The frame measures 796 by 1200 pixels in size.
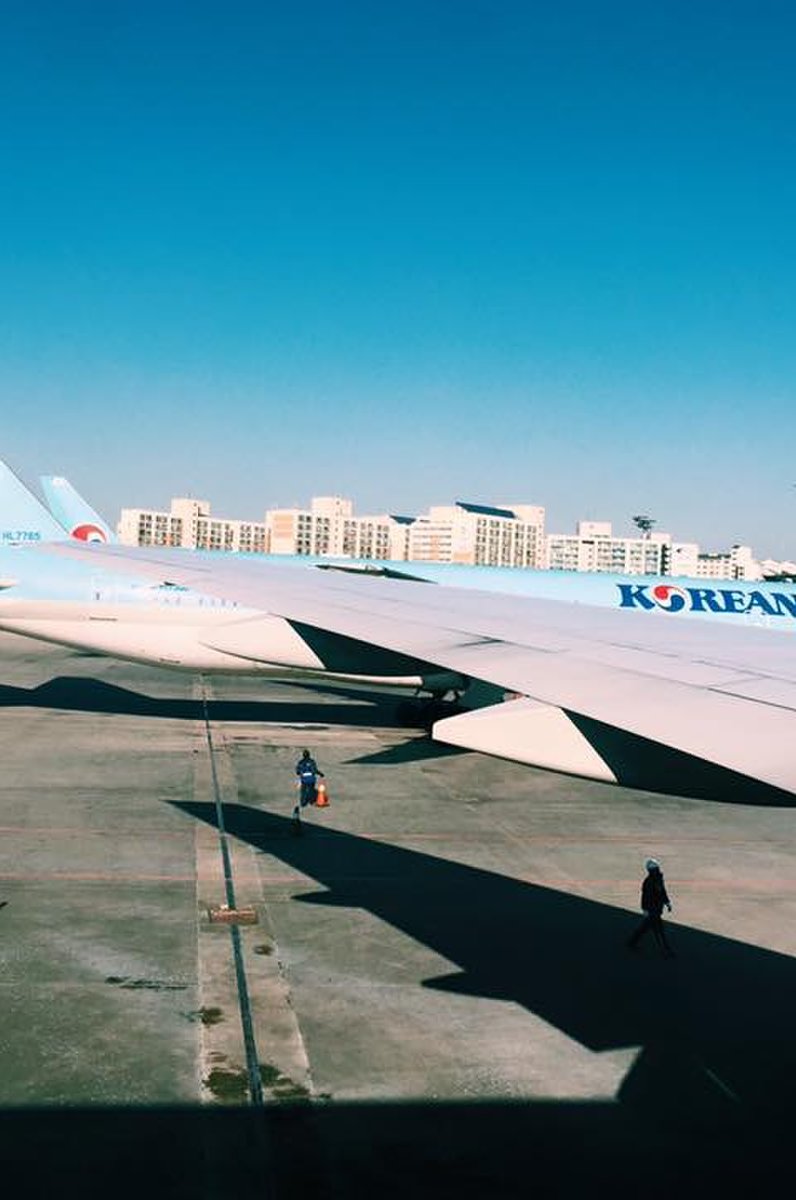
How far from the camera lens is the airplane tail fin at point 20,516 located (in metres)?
32.9

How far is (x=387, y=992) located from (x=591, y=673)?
6812 millimetres

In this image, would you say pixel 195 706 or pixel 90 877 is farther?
pixel 195 706

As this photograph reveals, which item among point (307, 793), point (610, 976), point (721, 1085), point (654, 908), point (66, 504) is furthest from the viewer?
point (66, 504)

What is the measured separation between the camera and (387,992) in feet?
39.8

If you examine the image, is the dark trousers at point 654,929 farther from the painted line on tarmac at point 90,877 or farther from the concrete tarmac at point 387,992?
the painted line on tarmac at point 90,877

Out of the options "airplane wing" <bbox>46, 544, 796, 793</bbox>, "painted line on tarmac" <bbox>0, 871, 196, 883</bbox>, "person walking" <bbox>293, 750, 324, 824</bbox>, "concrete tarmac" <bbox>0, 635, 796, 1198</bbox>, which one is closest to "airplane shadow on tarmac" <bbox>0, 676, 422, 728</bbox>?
"concrete tarmac" <bbox>0, 635, 796, 1198</bbox>

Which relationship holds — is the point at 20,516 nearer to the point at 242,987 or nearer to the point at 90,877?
the point at 90,877

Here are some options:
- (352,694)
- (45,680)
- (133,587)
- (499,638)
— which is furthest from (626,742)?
(45,680)

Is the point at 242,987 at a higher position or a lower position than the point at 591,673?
lower

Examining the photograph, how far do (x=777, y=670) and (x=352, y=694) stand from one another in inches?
1333

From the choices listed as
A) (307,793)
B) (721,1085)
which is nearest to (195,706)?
(307,793)

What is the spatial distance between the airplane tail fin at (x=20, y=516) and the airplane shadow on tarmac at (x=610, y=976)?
62.5 feet

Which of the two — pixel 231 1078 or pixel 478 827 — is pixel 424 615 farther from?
pixel 478 827

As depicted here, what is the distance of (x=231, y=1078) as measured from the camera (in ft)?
32.6
